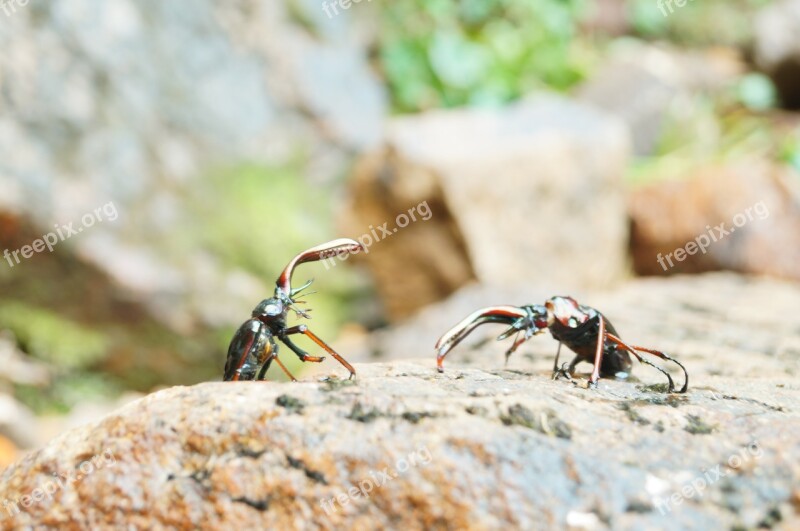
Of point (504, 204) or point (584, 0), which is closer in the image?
point (504, 204)

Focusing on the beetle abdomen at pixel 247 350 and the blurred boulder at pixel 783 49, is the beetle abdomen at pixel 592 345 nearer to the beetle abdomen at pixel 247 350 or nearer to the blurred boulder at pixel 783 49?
the beetle abdomen at pixel 247 350

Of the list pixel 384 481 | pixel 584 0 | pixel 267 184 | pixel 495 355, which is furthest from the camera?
pixel 584 0

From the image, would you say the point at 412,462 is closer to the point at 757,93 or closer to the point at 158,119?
the point at 158,119

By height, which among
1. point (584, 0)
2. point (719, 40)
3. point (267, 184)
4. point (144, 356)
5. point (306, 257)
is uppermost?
point (584, 0)

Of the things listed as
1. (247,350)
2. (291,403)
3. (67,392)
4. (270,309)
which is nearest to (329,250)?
(270,309)

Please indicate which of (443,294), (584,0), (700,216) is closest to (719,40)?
(584,0)

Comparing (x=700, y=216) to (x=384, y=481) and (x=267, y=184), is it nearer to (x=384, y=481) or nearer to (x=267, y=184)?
(x=267, y=184)
